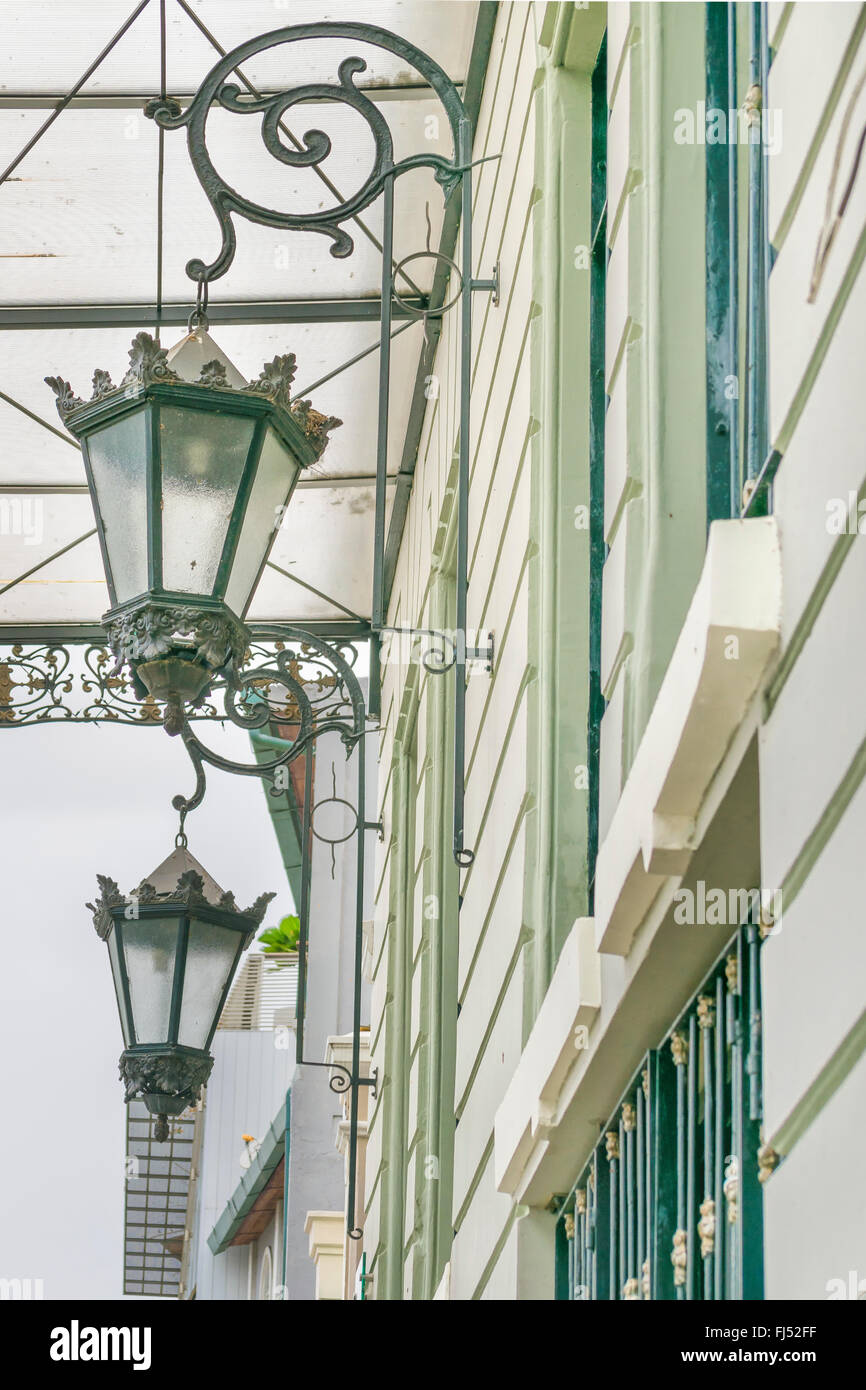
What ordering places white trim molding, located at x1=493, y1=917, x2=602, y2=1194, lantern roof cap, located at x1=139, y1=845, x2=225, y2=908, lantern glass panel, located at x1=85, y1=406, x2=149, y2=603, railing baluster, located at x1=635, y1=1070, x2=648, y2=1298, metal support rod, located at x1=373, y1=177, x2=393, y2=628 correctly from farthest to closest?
lantern roof cap, located at x1=139, y1=845, x2=225, y2=908
lantern glass panel, located at x1=85, y1=406, x2=149, y2=603
metal support rod, located at x1=373, y1=177, x2=393, y2=628
white trim molding, located at x1=493, y1=917, x2=602, y2=1194
railing baluster, located at x1=635, y1=1070, x2=648, y2=1298

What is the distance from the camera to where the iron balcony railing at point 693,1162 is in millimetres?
2324

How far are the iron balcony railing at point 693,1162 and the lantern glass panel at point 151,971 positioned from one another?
3672mm

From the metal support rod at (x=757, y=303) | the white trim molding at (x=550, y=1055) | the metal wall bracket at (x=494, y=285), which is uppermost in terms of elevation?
the metal wall bracket at (x=494, y=285)

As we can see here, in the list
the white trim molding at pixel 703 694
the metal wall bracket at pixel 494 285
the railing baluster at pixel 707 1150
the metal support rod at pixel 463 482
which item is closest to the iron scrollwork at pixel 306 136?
the metal support rod at pixel 463 482

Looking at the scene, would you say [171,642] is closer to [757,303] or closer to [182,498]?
[182,498]

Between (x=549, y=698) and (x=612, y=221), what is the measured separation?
0.96 metres

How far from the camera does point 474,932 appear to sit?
5324mm

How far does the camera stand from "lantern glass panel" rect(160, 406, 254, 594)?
4426mm

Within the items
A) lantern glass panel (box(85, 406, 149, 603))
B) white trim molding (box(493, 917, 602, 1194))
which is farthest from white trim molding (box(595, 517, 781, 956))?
lantern glass panel (box(85, 406, 149, 603))

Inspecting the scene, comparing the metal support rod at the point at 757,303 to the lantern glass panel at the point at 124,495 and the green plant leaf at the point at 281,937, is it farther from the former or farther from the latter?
the green plant leaf at the point at 281,937

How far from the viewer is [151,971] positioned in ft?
22.7

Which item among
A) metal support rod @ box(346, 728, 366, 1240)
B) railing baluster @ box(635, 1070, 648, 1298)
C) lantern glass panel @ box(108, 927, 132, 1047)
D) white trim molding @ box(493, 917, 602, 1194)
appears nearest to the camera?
railing baluster @ box(635, 1070, 648, 1298)

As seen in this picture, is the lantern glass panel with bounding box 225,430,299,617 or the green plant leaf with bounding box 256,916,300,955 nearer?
the lantern glass panel with bounding box 225,430,299,617

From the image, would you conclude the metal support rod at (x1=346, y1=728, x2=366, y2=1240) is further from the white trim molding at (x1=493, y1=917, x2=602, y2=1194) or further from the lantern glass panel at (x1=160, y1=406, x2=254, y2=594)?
the white trim molding at (x1=493, y1=917, x2=602, y2=1194)
